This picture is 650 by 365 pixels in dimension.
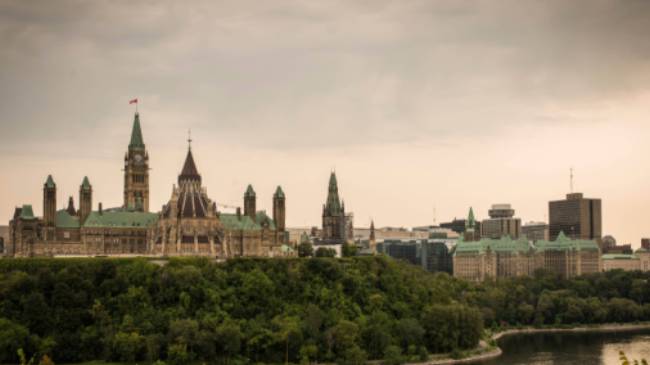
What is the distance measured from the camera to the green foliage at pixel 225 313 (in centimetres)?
11250

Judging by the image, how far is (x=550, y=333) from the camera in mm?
166875

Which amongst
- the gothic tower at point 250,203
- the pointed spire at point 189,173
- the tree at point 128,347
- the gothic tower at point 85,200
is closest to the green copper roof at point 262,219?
the gothic tower at point 250,203

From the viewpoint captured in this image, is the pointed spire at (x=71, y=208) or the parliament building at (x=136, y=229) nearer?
the parliament building at (x=136, y=229)

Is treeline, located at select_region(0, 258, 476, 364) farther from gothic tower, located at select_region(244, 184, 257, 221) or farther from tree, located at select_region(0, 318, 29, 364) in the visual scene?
gothic tower, located at select_region(244, 184, 257, 221)

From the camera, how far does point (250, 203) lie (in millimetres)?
180250

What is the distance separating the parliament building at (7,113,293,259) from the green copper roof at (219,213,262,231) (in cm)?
22

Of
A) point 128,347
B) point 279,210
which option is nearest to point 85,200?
point 279,210

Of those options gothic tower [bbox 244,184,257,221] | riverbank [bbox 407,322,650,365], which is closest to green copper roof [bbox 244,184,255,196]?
gothic tower [bbox 244,184,257,221]

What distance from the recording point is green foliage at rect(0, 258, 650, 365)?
112500mm

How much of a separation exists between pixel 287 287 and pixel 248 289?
653 centimetres

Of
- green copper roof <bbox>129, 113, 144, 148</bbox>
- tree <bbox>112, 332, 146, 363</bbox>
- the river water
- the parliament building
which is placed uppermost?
green copper roof <bbox>129, 113, 144, 148</bbox>

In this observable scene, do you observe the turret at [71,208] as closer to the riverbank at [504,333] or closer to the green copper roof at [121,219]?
the green copper roof at [121,219]

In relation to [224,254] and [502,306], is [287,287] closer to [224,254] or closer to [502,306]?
[224,254]

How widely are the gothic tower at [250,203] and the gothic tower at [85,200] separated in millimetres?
31705
